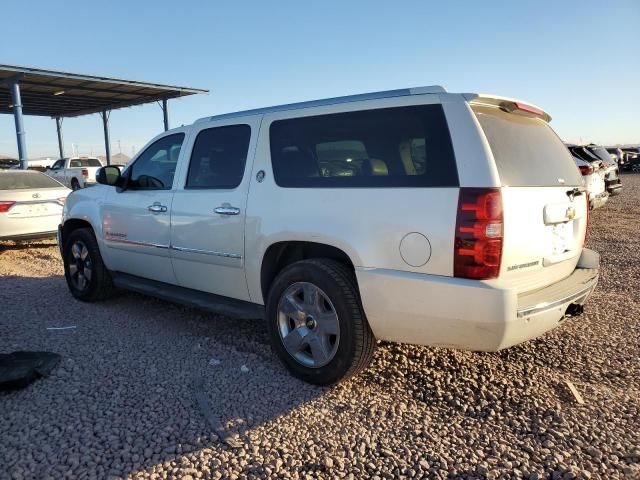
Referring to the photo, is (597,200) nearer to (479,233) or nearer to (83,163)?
(479,233)

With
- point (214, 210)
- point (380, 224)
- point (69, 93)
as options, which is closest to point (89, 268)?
point (214, 210)

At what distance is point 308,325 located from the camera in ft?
10.9

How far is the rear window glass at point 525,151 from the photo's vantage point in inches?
110

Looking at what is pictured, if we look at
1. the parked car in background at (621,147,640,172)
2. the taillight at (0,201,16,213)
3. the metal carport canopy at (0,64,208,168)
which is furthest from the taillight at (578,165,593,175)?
the parked car in background at (621,147,640,172)

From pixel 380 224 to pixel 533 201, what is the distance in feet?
2.96

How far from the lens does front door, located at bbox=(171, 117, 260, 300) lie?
3.77 meters

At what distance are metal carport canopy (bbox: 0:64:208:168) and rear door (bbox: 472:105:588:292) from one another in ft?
59.5

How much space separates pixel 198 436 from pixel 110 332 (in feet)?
6.99

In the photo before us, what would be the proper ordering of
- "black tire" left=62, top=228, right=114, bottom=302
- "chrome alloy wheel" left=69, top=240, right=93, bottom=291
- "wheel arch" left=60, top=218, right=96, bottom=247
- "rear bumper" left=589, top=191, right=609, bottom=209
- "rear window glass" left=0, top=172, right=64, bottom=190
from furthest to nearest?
"rear bumper" left=589, top=191, right=609, bottom=209, "rear window glass" left=0, top=172, right=64, bottom=190, "wheel arch" left=60, top=218, right=96, bottom=247, "chrome alloy wheel" left=69, top=240, right=93, bottom=291, "black tire" left=62, top=228, right=114, bottom=302

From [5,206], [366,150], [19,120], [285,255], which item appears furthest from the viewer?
[19,120]

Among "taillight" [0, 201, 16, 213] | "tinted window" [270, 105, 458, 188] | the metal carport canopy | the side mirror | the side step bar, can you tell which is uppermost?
the metal carport canopy

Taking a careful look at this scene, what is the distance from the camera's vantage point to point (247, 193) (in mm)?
3680

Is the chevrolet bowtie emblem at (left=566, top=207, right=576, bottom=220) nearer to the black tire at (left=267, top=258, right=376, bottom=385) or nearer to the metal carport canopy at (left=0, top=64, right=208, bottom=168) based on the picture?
the black tire at (left=267, top=258, right=376, bottom=385)

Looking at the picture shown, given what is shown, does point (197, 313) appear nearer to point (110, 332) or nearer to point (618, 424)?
point (110, 332)
